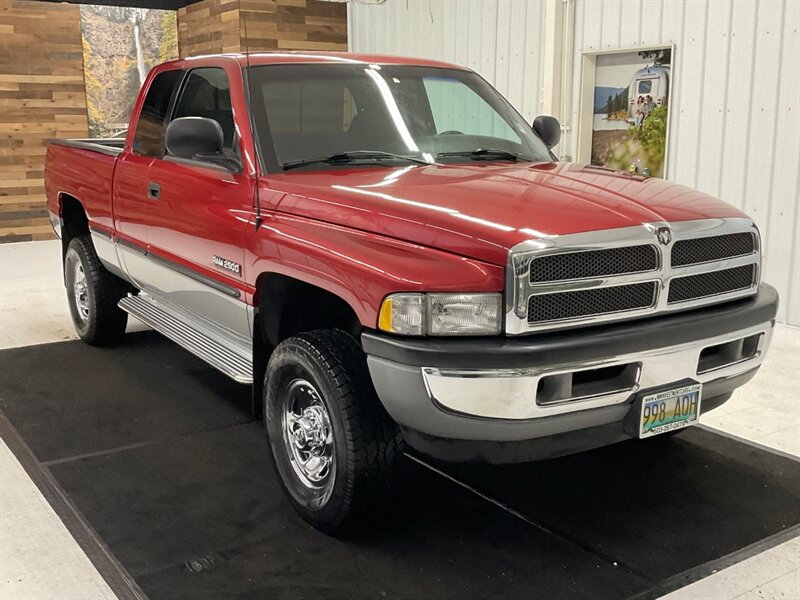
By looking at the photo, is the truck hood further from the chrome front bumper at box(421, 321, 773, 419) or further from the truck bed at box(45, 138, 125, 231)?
the truck bed at box(45, 138, 125, 231)

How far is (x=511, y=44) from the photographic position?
8.39m

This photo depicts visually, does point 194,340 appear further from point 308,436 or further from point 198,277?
point 308,436

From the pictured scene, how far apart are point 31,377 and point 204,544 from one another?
97.7 inches

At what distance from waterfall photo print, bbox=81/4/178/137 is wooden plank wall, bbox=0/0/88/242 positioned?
19 centimetres

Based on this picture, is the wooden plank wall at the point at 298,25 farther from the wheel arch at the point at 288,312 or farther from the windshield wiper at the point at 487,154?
the wheel arch at the point at 288,312

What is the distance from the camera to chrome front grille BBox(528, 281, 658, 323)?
8.04 feet

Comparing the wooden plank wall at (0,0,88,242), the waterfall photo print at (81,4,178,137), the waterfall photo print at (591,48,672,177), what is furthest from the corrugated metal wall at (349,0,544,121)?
the wooden plank wall at (0,0,88,242)

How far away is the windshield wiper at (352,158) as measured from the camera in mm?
3387

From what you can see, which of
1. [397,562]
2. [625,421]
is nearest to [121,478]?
[397,562]

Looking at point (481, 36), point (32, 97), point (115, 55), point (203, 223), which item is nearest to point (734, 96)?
point (481, 36)

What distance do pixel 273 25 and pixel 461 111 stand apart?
301 inches

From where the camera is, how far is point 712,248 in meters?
2.82

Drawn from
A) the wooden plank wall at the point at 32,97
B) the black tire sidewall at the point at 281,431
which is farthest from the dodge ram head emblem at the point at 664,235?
the wooden plank wall at the point at 32,97

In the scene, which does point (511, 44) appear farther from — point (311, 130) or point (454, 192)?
point (454, 192)
